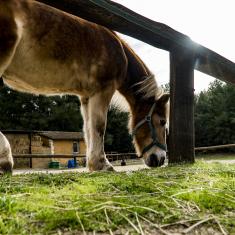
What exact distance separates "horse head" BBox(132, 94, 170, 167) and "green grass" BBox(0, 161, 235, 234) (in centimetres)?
287

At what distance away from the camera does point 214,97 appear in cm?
6238

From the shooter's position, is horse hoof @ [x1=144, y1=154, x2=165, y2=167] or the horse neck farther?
the horse neck

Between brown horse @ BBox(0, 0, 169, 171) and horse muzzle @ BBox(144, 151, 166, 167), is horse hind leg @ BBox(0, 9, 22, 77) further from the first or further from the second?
horse muzzle @ BBox(144, 151, 166, 167)

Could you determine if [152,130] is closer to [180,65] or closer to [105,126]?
[105,126]

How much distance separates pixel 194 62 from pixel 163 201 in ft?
12.2

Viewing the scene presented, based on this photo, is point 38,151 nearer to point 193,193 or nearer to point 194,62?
point 194,62

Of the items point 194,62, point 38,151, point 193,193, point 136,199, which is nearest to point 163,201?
point 136,199

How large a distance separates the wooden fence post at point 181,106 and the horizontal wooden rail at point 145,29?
0.15 m

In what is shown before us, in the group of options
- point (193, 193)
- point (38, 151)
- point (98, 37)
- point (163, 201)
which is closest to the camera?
point (163, 201)

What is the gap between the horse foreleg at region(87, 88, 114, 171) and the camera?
4.84 m

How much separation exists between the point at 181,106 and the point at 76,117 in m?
51.1

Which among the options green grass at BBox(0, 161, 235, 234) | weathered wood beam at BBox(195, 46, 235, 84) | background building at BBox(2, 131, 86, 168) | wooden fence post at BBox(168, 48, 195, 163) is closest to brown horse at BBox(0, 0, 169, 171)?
wooden fence post at BBox(168, 48, 195, 163)

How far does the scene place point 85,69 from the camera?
486 cm

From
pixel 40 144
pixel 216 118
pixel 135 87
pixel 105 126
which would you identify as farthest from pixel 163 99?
pixel 216 118
